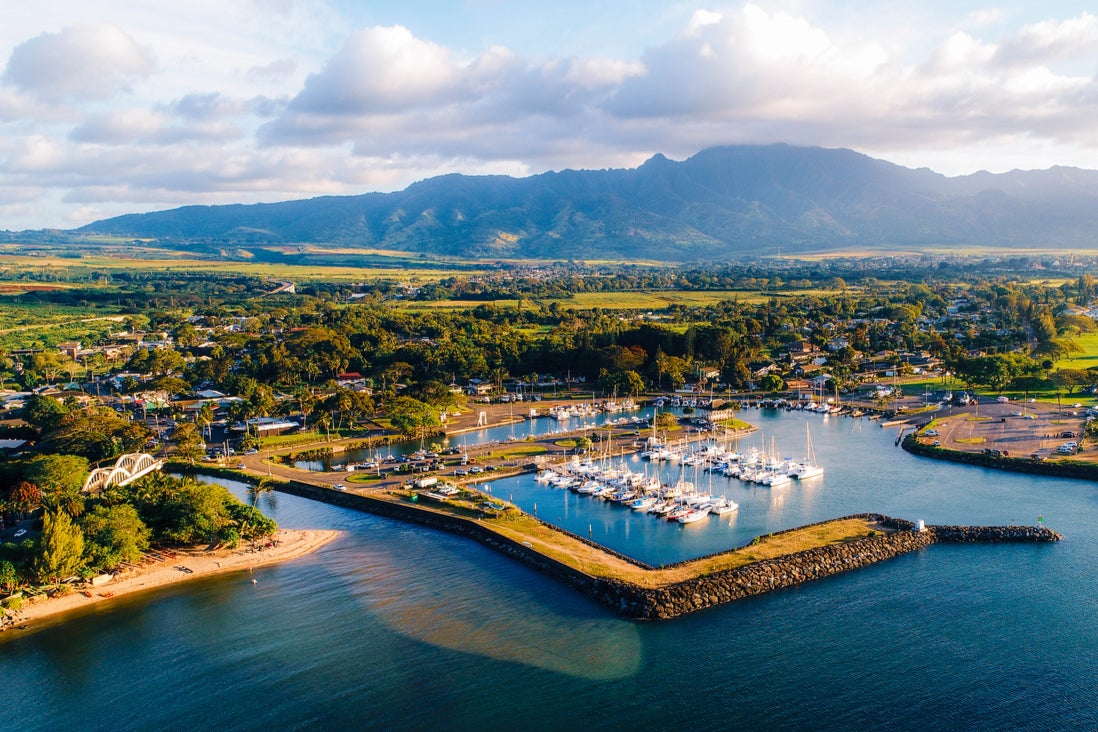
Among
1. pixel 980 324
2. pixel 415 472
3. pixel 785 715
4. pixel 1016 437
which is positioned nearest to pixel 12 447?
pixel 415 472

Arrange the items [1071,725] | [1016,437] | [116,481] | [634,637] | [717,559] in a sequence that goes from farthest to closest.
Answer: [1016,437], [116,481], [717,559], [634,637], [1071,725]

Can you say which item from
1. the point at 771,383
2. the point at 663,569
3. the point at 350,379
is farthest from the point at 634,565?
the point at 350,379

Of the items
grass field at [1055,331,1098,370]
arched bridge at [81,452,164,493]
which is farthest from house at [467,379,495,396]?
grass field at [1055,331,1098,370]

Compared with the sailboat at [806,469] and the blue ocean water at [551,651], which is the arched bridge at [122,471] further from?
the sailboat at [806,469]

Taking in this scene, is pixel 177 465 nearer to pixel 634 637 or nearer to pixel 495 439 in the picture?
pixel 495 439

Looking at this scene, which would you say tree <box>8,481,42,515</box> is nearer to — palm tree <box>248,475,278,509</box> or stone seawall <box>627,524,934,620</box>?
palm tree <box>248,475,278,509</box>
